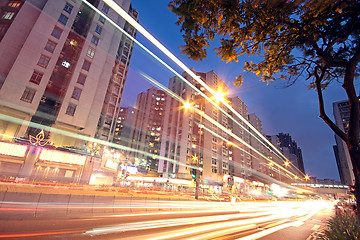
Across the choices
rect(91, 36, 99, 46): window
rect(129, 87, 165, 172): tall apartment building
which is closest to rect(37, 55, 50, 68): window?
rect(91, 36, 99, 46): window

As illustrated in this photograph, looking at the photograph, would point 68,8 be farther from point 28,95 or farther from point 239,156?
point 239,156

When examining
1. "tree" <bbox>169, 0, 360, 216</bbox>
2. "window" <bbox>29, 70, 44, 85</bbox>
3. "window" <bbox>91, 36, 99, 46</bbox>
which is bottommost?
"tree" <bbox>169, 0, 360, 216</bbox>

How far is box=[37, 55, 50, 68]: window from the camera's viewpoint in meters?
27.5

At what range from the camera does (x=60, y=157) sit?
25.5 meters

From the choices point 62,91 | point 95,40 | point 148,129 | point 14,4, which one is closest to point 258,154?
point 148,129

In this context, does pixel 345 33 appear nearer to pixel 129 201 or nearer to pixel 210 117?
pixel 129 201

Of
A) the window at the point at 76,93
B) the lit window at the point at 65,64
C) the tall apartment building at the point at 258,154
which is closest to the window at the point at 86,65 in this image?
the lit window at the point at 65,64

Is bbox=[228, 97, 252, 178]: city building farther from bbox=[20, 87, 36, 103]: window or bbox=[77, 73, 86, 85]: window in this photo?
bbox=[20, 87, 36, 103]: window

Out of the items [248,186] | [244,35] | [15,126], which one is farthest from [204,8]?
[248,186]

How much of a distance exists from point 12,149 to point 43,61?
A: 15.2 metres

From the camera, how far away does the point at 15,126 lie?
2431 cm

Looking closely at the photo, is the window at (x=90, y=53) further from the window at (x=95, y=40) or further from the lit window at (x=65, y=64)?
the lit window at (x=65, y=64)

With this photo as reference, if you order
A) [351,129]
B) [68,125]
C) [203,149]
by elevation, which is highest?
[203,149]

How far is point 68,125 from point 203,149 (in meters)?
46.2
